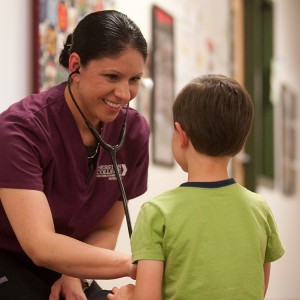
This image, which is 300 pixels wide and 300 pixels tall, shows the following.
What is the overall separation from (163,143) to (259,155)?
157cm

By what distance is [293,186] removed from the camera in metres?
5.35

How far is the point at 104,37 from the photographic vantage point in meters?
1.81

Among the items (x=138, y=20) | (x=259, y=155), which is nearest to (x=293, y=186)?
(x=259, y=155)

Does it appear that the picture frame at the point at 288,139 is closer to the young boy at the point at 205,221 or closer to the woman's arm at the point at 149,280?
the young boy at the point at 205,221

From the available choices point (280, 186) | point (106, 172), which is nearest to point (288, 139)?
point (280, 186)

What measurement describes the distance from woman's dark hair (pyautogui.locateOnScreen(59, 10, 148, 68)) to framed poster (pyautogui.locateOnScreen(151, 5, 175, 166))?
1.32 meters

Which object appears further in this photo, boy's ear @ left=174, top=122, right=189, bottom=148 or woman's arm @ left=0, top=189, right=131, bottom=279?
woman's arm @ left=0, top=189, right=131, bottom=279

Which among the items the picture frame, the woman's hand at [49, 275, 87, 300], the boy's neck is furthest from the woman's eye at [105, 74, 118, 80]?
the picture frame

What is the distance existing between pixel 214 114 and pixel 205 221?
0.71ft

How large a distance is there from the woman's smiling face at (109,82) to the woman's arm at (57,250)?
306mm

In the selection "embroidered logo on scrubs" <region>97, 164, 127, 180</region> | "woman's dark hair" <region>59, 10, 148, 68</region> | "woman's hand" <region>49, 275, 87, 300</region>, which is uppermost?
"woman's dark hair" <region>59, 10, 148, 68</region>

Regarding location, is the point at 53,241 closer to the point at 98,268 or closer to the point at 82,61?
the point at 98,268

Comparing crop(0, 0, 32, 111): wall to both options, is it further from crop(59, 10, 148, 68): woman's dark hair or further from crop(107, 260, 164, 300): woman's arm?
crop(107, 260, 164, 300): woman's arm

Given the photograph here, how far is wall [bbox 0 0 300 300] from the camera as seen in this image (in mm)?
2311
